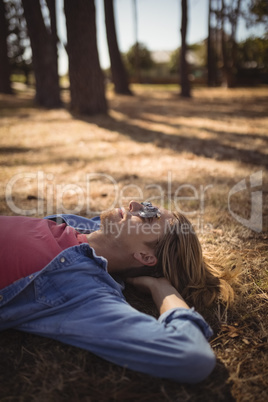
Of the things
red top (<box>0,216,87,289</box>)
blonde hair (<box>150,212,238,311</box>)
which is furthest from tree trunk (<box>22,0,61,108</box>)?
blonde hair (<box>150,212,238,311</box>)

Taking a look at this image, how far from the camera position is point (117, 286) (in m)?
1.95

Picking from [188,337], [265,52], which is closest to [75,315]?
[188,337]

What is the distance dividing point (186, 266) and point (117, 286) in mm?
522

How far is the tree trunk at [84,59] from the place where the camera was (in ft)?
26.1

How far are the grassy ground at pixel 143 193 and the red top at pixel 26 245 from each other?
0.43 metres

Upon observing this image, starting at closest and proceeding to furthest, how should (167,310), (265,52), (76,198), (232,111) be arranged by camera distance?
(167,310) < (76,198) < (232,111) < (265,52)

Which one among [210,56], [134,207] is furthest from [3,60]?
[134,207]

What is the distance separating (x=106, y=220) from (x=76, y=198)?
196cm

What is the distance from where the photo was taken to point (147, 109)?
11.4 meters

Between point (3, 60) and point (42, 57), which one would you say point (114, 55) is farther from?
point (3, 60)

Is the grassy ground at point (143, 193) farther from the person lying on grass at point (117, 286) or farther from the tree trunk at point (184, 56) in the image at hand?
the tree trunk at point (184, 56)

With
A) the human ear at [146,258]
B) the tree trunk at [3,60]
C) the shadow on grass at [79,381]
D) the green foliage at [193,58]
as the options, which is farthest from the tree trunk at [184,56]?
the green foliage at [193,58]

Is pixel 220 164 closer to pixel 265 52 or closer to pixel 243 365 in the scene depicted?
pixel 243 365

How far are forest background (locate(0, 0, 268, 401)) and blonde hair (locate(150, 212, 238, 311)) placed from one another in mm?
125
